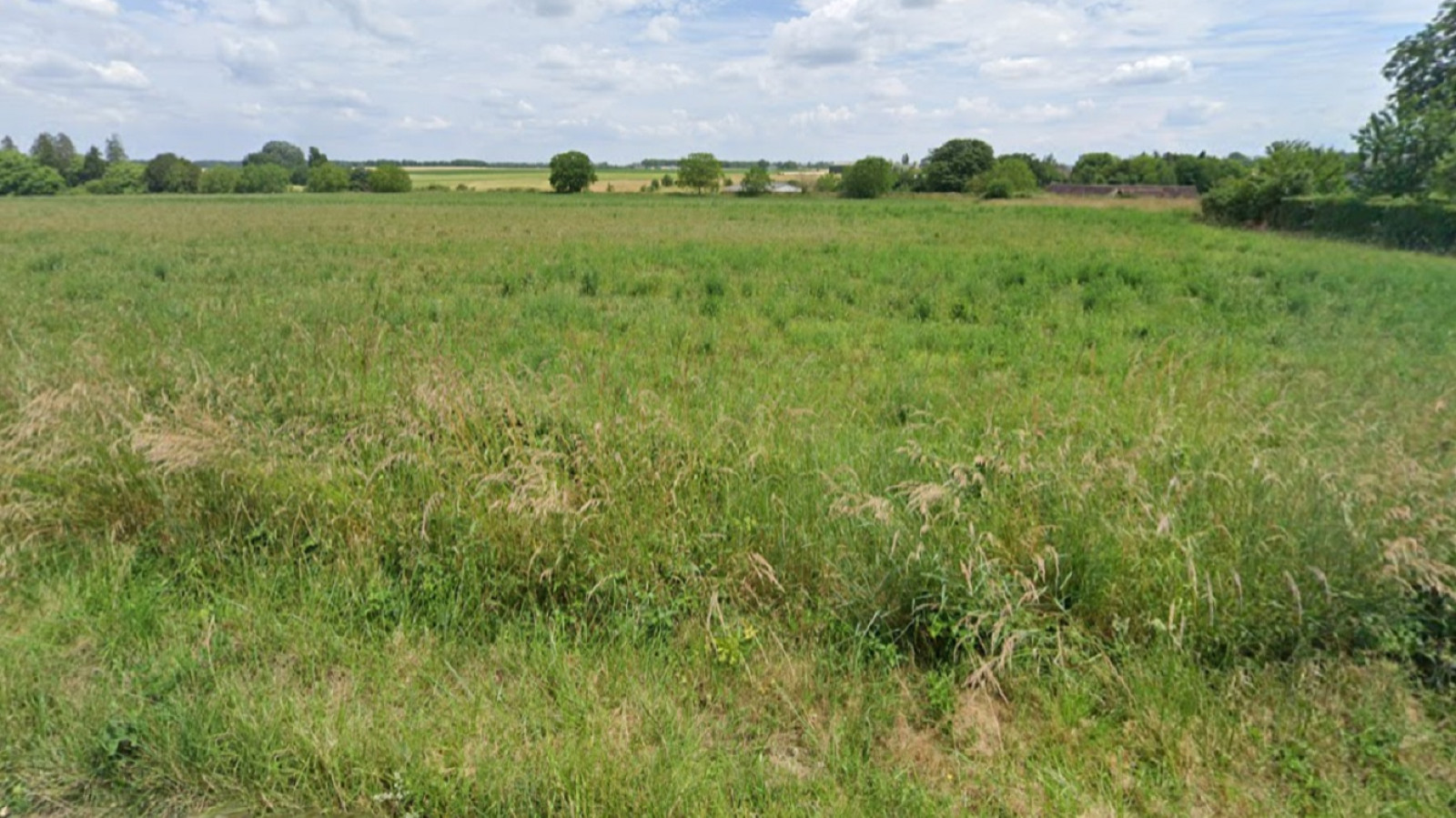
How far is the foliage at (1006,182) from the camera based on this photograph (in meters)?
73.8

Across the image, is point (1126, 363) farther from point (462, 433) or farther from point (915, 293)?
point (462, 433)

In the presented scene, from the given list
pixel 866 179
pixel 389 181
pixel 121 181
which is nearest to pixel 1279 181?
pixel 866 179

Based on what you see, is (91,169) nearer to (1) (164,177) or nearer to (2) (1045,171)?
(1) (164,177)

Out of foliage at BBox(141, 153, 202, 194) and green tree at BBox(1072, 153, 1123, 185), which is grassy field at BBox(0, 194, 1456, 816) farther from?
green tree at BBox(1072, 153, 1123, 185)

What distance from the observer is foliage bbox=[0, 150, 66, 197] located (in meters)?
83.9

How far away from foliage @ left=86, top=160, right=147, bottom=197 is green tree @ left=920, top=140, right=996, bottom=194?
114 m

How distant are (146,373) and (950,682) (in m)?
6.47

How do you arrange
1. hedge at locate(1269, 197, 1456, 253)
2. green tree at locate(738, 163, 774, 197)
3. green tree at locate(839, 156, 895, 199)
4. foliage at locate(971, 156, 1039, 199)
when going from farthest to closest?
1. green tree at locate(738, 163, 774, 197)
2. green tree at locate(839, 156, 895, 199)
3. foliage at locate(971, 156, 1039, 199)
4. hedge at locate(1269, 197, 1456, 253)

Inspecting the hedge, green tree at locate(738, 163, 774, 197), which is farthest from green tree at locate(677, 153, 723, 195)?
the hedge

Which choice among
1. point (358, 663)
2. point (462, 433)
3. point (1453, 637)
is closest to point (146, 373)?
point (462, 433)

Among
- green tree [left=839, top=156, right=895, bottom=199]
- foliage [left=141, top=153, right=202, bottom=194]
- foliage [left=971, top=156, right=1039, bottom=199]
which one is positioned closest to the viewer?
foliage [left=971, top=156, right=1039, bottom=199]

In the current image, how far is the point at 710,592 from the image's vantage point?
3.24 meters

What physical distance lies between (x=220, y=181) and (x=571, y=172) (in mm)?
50435

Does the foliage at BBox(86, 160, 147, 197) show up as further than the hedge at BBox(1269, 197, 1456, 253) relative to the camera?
Yes
